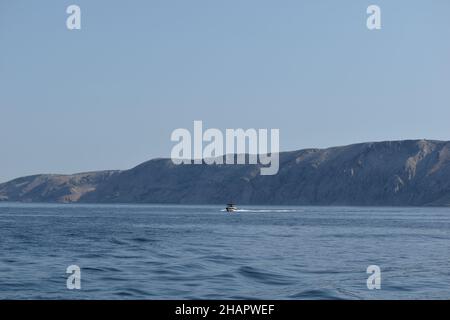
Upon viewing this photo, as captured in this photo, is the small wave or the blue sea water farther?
the small wave

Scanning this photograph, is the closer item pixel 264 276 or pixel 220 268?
pixel 264 276

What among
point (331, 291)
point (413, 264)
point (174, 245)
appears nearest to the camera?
point (331, 291)

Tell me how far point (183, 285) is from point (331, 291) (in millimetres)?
6953

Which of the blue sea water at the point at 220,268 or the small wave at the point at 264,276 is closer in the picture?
the blue sea water at the point at 220,268
